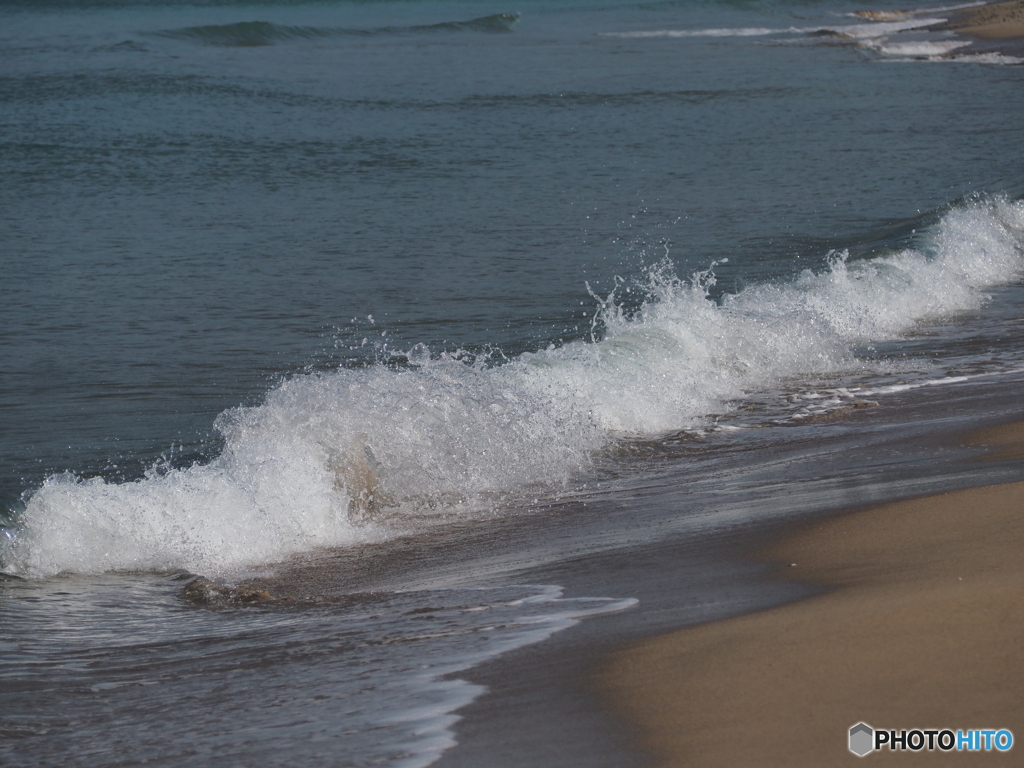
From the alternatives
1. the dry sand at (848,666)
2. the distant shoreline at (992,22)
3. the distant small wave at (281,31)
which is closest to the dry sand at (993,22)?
the distant shoreline at (992,22)

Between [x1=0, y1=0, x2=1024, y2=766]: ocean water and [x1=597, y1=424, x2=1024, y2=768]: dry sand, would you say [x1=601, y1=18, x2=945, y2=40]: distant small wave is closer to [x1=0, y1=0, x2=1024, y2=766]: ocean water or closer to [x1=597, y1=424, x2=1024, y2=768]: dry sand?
[x1=0, y1=0, x2=1024, y2=766]: ocean water

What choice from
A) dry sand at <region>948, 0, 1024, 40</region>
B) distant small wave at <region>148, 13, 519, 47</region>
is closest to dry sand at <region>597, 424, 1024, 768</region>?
distant small wave at <region>148, 13, 519, 47</region>

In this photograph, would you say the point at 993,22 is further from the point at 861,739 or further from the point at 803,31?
the point at 861,739

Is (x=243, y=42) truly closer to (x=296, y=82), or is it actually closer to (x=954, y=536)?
(x=296, y=82)

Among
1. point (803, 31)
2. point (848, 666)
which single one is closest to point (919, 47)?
point (803, 31)

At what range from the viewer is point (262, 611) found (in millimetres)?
4457

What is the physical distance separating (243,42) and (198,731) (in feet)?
115

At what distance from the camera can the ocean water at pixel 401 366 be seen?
Result: 12.9 ft

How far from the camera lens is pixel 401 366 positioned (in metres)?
8.21

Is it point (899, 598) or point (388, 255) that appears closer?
point (899, 598)

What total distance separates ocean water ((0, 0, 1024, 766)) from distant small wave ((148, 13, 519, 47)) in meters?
14.4

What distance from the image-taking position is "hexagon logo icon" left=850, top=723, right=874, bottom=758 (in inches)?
109

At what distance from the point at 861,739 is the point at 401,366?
573 cm

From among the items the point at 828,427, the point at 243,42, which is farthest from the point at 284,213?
the point at 243,42
